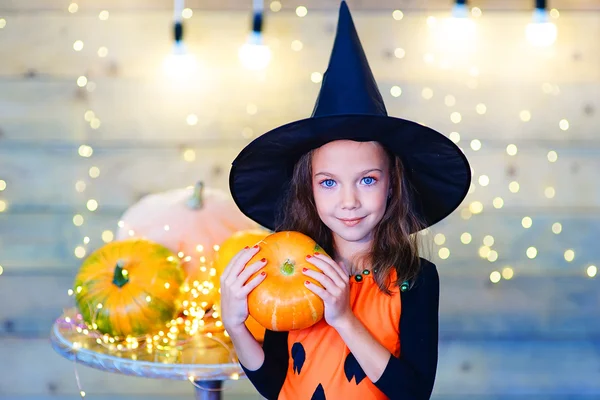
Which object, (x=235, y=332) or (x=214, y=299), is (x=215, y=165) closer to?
(x=214, y=299)

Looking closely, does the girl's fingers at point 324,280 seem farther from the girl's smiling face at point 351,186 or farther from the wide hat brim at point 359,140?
the wide hat brim at point 359,140

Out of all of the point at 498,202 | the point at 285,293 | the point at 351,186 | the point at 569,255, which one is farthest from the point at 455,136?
the point at 285,293

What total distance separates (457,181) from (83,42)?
1260 mm

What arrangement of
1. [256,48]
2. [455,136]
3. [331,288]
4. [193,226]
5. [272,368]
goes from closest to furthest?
[331,288]
[272,368]
[193,226]
[256,48]
[455,136]

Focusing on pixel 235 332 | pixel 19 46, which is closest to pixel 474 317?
pixel 235 332

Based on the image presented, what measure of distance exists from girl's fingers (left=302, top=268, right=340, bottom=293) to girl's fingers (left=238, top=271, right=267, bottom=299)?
7 centimetres

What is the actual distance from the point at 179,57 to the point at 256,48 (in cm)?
22

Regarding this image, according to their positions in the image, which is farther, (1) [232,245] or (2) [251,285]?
(1) [232,245]

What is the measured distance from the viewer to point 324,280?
1.12 metres

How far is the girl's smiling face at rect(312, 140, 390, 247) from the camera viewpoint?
46.6 inches

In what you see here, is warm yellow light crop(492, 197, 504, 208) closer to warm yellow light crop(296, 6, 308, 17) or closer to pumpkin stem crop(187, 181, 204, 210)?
warm yellow light crop(296, 6, 308, 17)

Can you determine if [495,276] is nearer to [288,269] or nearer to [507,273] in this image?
[507,273]

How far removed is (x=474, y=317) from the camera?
7.29ft

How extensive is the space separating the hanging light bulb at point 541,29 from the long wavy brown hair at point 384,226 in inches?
38.7
